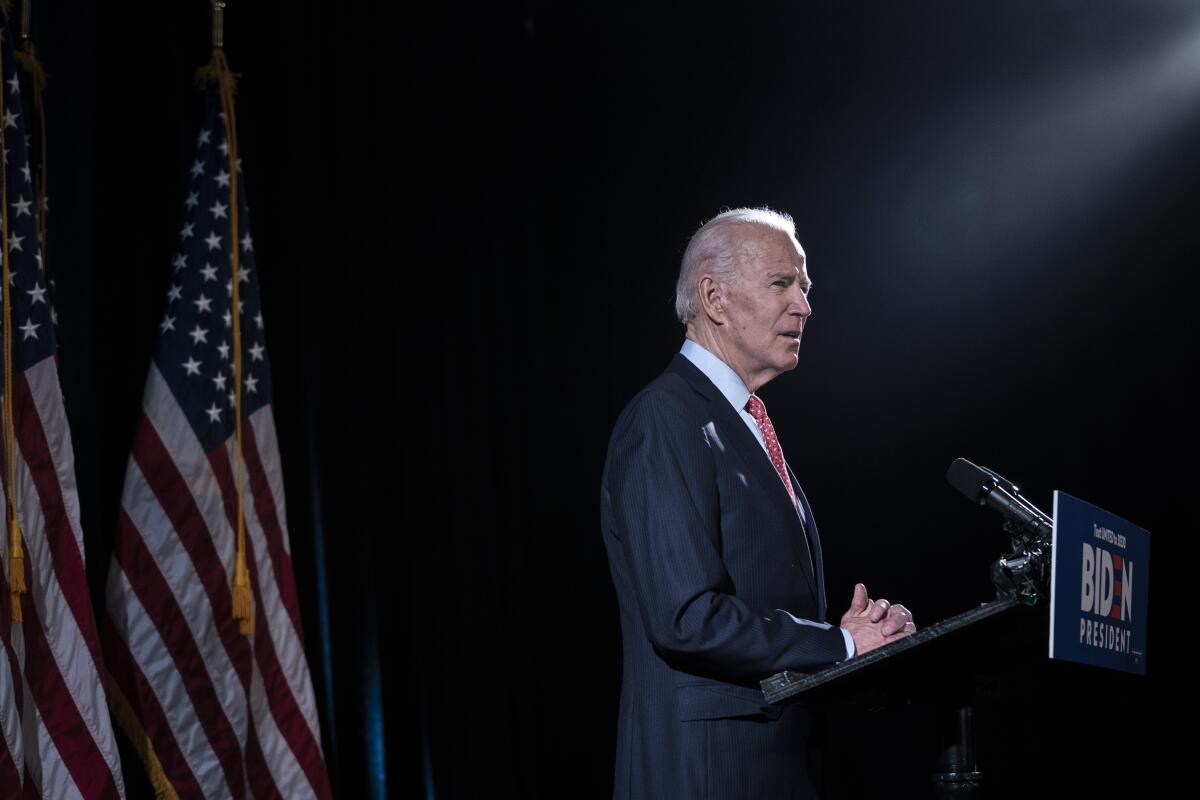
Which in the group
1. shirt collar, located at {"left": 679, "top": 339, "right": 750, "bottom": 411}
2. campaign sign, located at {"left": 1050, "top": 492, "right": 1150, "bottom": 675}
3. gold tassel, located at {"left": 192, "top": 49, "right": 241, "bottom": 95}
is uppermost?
gold tassel, located at {"left": 192, "top": 49, "right": 241, "bottom": 95}

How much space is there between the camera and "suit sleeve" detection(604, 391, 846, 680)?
1789mm

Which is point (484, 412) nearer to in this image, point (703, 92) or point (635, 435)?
point (703, 92)

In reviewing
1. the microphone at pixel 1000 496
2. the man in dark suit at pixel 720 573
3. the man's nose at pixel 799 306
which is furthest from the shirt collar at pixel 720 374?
the microphone at pixel 1000 496

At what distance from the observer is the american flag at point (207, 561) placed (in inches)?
117

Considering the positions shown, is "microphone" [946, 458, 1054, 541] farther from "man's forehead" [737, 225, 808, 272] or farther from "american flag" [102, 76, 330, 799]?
"american flag" [102, 76, 330, 799]

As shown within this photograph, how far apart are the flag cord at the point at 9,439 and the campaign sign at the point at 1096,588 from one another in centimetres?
203

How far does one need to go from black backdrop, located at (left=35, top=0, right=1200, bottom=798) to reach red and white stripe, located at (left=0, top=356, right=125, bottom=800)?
0.47 metres

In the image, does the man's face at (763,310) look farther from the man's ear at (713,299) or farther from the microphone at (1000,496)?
the microphone at (1000,496)

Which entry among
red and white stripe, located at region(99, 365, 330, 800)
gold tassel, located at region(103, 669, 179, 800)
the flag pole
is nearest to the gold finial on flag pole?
the flag pole

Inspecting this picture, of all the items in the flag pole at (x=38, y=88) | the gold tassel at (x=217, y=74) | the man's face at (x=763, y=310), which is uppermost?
the gold tassel at (x=217, y=74)

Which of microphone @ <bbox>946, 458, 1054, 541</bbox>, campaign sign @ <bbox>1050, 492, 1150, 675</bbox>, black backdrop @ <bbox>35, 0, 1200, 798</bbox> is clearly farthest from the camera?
black backdrop @ <bbox>35, 0, 1200, 798</bbox>

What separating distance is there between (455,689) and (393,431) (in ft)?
2.47

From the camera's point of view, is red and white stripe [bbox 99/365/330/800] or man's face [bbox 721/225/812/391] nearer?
man's face [bbox 721/225/812/391]

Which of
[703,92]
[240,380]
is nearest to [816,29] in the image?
[703,92]
